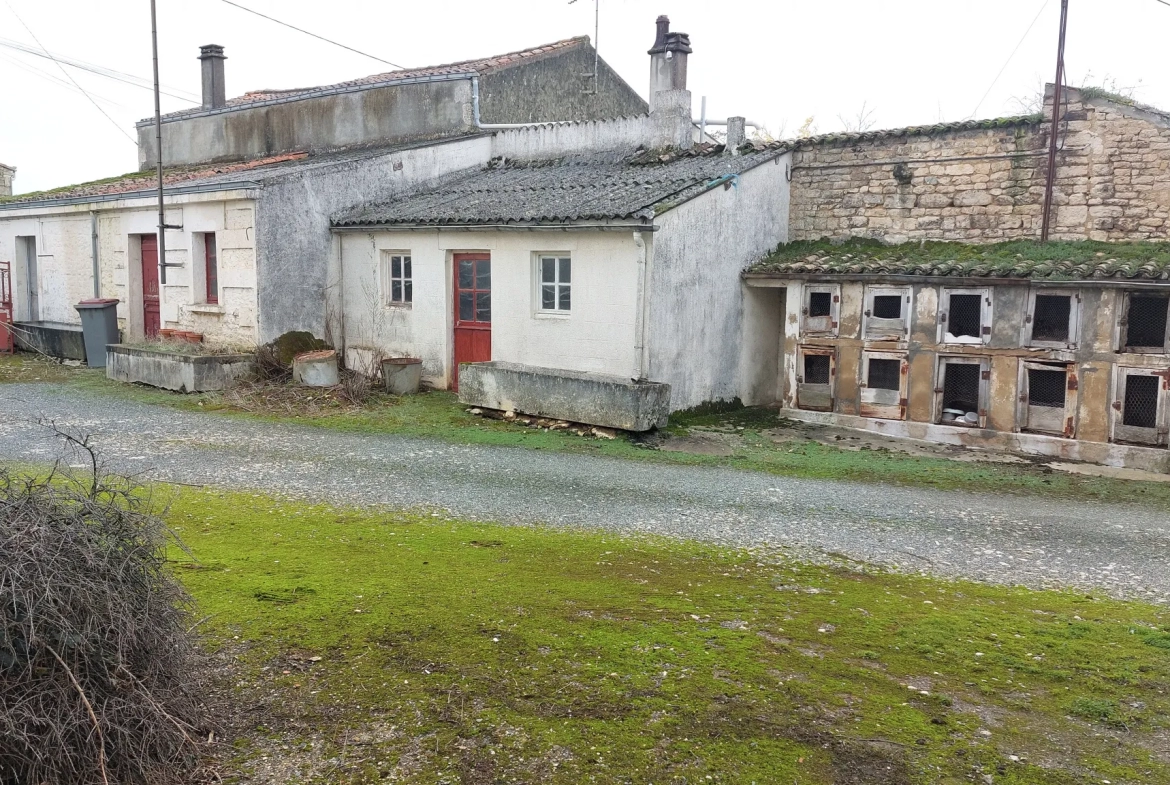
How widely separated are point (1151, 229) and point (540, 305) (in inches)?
323

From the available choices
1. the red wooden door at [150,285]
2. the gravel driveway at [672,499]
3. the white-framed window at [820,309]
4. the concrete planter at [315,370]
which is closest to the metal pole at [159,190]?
the red wooden door at [150,285]

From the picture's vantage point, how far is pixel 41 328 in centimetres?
1795

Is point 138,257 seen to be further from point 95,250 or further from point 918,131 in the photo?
point 918,131

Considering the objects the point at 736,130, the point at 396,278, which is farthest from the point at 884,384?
the point at 396,278

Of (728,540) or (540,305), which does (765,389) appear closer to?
(540,305)

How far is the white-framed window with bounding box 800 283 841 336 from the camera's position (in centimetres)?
1286

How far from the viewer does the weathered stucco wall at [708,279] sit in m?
12.3

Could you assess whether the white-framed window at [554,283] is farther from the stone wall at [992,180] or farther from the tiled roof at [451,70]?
the tiled roof at [451,70]

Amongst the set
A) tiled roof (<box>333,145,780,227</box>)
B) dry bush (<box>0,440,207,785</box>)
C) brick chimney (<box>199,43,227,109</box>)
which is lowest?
dry bush (<box>0,440,207,785</box>)

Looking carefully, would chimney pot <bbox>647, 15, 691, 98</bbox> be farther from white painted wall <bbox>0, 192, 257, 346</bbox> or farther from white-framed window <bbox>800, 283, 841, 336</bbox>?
white painted wall <bbox>0, 192, 257, 346</bbox>

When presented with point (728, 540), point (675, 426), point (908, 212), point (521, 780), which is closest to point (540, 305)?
point (675, 426)

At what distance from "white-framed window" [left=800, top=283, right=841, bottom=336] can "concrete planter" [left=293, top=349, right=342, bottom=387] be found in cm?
716

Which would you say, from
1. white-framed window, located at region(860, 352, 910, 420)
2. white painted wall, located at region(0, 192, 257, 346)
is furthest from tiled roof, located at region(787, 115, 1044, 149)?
white painted wall, located at region(0, 192, 257, 346)

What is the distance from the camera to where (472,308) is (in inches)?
575
